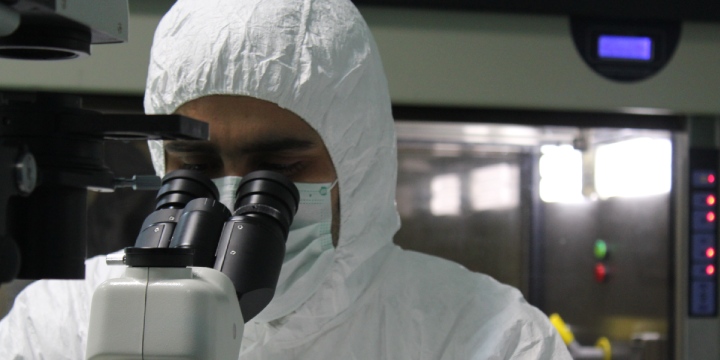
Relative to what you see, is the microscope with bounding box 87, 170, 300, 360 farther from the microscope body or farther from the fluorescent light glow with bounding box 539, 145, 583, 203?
the fluorescent light glow with bounding box 539, 145, 583, 203

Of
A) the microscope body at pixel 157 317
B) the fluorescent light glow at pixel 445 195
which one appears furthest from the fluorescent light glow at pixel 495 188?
the microscope body at pixel 157 317

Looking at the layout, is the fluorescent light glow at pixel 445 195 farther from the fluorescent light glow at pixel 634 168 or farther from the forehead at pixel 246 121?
the forehead at pixel 246 121

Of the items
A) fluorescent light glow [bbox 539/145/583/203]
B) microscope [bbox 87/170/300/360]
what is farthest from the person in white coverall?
fluorescent light glow [bbox 539/145/583/203]

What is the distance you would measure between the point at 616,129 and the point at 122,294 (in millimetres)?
1272

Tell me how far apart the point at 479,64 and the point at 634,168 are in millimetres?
503

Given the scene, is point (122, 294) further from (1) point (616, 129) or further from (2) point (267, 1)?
(1) point (616, 129)

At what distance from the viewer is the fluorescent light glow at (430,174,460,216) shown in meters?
1.84

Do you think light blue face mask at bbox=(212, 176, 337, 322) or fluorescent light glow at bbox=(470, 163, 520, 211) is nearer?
light blue face mask at bbox=(212, 176, 337, 322)

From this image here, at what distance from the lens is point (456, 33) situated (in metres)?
1.56

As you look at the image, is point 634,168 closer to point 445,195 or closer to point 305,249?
point 445,195

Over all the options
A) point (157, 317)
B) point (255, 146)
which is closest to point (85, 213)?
point (157, 317)

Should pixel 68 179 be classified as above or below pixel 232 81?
below

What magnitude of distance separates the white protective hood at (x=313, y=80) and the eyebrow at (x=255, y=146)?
0.04m

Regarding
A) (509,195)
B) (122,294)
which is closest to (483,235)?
(509,195)
